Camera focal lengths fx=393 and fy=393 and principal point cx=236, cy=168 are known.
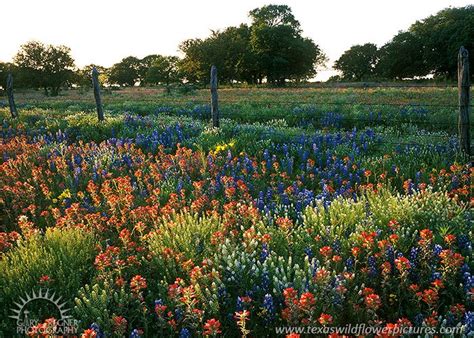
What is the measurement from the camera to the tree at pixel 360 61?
90.2 metres

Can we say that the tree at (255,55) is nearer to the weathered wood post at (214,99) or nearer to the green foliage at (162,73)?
the green foliage at (162,73)

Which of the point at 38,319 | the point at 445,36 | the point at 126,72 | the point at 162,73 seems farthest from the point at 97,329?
the point at 126,72

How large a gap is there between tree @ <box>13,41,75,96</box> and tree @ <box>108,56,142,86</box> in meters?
48.8

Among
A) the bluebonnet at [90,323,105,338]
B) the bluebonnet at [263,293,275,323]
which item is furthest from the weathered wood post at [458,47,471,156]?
the bluebonnet at [90,323,105,338]

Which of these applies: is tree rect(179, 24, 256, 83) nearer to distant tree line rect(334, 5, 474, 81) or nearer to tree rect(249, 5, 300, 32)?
tree rect(249, 5, 300, 32)

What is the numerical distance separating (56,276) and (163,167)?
12.1 feet

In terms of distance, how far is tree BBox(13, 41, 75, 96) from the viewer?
62.1 metres

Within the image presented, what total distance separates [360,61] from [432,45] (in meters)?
29.7

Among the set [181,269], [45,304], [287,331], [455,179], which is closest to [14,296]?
[45,304]

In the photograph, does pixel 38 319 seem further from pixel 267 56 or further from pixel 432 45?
pixel 432 45

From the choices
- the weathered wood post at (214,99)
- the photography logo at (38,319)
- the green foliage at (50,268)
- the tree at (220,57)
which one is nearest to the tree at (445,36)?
the tree at (220,57)

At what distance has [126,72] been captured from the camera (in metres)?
114

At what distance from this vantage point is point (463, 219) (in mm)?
4340

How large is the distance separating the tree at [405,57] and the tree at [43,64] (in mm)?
54538
